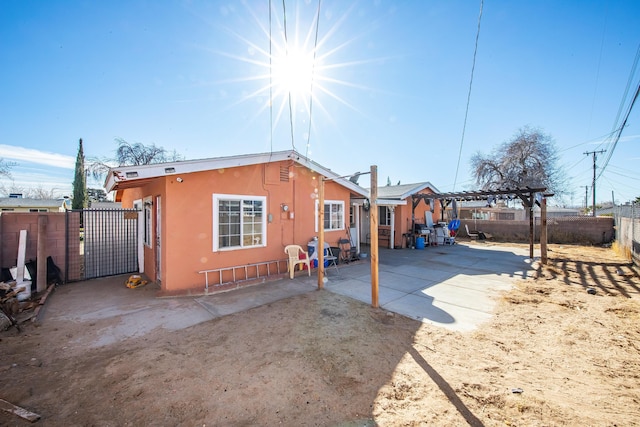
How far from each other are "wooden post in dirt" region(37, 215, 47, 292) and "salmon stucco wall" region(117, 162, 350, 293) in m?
2.07

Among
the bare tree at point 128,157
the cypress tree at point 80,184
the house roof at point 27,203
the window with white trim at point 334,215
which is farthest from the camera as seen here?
the house roof at point 27,203

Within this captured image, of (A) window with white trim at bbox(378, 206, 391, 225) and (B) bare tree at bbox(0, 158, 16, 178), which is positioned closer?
(A) window with white trim at bbox(378, 206, 391, 225)

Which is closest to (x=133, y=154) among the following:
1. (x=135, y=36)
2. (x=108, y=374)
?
(x=135, y=36)

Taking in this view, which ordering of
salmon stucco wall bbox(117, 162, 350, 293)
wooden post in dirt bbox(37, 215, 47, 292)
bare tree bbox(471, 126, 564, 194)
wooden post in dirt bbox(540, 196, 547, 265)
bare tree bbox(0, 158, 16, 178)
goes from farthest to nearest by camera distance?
bare tree bbox(471, 126, 564, 194), bare tree bbox(0, 158, 16, 178), wooden post in dirt bbox(540, 196, 547, 265), wooden post in dirt bbox(37, 215, 47, 292), salmon stucco wall bbox(117, 162, 350, 293)

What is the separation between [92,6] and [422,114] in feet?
35.0

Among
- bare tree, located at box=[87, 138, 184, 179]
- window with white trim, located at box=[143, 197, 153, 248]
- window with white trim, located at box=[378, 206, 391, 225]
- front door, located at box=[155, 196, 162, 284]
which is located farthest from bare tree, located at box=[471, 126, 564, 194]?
bare tree, located at box=[87, 138, 184, 179]

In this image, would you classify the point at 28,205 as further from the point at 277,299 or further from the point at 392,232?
the point at 392,232

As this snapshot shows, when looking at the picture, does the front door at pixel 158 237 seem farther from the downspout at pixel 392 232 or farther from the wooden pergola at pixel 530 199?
the wooden pergola at pixel 530 199

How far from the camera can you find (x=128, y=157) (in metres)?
22.0

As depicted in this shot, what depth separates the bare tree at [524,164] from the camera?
904 inches

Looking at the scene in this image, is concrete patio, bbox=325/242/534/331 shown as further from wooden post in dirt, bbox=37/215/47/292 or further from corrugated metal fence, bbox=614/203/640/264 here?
wooden post in dirt, bbox=37/215/47/292

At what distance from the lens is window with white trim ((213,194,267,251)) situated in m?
6.27

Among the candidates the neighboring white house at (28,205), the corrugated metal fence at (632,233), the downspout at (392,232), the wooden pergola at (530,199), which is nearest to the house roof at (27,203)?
the neighboring white house at (28,205)

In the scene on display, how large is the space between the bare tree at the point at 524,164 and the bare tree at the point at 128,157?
30.4m
